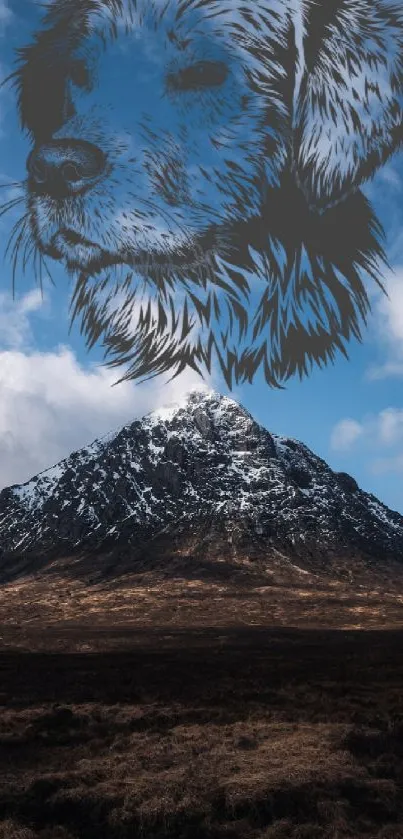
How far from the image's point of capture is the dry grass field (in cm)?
1212

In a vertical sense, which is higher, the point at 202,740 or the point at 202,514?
the point at 202,514

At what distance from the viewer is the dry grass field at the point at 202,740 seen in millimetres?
12117

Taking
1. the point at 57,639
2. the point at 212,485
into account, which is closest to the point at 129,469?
the point at 212,485

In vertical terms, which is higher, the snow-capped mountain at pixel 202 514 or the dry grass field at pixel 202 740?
the snow-capped mountain at pixel 202 514

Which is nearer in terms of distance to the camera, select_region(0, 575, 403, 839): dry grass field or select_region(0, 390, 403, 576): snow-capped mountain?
select_region(0, 575, 403, 839): dry grass field

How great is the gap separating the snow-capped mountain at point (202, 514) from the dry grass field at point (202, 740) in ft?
356

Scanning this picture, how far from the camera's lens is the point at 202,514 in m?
169

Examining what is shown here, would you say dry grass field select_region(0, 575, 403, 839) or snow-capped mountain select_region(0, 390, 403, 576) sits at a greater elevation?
snow-capped mountain select_region(0, 390, 403, 576)

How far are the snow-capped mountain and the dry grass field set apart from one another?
10836cm

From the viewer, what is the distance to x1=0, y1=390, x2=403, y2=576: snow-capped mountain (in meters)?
154

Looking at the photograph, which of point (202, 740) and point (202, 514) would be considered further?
point (202, 514)

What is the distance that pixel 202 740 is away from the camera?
17938 mm

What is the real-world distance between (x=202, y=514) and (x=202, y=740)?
153 meters

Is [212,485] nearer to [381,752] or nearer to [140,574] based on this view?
[140,574]
